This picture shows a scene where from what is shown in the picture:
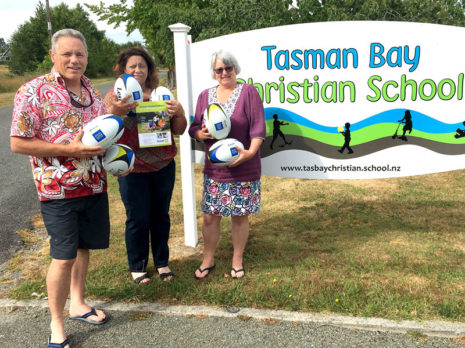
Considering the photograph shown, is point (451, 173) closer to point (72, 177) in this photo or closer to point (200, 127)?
point (200, 127)

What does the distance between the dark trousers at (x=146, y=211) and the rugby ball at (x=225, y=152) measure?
0.39m

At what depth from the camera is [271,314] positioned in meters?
2.85

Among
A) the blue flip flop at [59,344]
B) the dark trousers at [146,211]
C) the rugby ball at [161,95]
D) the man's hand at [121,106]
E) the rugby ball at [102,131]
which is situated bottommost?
the blue flip flop at [59,344]

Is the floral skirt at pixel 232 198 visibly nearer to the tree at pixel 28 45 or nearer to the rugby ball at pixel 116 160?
the rugby ball at pixel 116 160

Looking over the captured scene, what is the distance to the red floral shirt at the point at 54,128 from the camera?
225 cm

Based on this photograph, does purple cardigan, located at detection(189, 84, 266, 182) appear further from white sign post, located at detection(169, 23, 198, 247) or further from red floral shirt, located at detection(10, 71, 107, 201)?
red floral shirt, located at detection(10, 71, 107, 201)

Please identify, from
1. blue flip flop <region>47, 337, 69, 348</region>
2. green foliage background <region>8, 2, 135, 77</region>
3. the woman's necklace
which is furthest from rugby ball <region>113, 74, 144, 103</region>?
green foliage background <region>8, 2, 135, 77</region>

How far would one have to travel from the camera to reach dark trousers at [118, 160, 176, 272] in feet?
10.2

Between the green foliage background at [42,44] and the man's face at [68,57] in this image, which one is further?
the green foliage background at [42,44]

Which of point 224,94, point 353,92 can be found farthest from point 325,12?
point 224,94

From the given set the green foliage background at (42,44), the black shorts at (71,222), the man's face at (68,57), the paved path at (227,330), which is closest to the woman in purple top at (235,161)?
the paved path at (227,330)

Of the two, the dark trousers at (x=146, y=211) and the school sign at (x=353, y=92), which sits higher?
the school sign at (x=353, y=92)

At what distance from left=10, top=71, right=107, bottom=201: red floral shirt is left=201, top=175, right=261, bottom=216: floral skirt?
1.02m

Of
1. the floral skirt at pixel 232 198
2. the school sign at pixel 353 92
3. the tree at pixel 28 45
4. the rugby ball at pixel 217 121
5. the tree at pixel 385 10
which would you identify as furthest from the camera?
the tree at pixel 28 45
